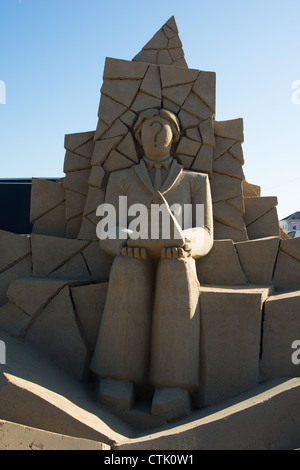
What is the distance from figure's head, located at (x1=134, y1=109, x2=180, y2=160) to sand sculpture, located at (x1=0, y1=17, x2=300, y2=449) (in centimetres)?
2

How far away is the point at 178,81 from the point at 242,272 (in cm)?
178

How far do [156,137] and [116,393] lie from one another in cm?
186

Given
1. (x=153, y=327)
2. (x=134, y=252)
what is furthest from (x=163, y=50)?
(x=153, y=327)

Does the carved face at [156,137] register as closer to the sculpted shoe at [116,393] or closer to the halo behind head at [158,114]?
the halo behind head at [158,114]

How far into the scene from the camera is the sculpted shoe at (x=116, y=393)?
227cm

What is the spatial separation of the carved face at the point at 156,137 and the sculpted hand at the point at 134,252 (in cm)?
98

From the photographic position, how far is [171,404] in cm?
222

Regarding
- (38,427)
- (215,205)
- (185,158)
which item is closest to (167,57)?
(185,158)

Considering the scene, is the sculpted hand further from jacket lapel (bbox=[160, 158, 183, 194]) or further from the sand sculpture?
jacket lapel (bbox=[160, 158, 183, 194])

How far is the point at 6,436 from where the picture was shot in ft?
5.85

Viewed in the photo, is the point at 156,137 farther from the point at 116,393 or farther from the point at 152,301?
the point at 116,393

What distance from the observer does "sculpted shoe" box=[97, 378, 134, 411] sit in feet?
7.45

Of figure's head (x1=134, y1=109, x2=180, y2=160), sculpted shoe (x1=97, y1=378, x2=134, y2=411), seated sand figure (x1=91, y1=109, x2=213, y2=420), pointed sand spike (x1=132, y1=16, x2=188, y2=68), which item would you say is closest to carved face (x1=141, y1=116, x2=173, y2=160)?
figure's head (x1=134, y1=109, x2=180, y2=160)
